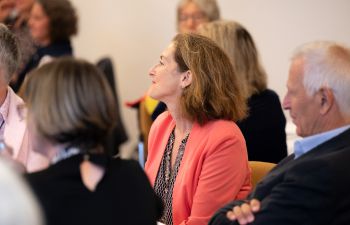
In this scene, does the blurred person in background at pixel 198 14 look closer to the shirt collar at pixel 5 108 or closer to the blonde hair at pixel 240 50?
the blonde hair at pixel 240 50

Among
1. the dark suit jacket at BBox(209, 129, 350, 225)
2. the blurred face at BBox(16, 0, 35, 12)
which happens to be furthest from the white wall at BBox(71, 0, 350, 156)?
the dark suit jacket at BBox(209, 129, 350, 225)

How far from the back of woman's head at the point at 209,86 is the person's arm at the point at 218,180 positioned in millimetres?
149

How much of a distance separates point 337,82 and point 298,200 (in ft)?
1.32

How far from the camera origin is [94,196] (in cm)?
169

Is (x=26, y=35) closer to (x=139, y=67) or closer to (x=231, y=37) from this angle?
(x=139, y=67)

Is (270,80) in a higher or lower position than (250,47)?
lower

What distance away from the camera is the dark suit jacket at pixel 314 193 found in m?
1.96

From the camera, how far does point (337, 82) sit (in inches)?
83.4

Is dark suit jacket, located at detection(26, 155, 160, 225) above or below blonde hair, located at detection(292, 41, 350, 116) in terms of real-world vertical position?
below

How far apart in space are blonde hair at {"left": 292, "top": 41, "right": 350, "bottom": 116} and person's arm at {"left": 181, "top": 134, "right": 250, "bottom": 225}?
1.56 feet

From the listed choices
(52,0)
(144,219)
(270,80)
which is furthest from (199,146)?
(52,0)

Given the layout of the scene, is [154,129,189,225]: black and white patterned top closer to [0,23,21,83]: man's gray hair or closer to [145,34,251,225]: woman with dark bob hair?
[145,34,251,225]: woman with dark bob hair

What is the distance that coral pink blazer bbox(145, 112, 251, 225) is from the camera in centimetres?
250

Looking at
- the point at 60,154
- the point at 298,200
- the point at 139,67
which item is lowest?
the point at 139,67
